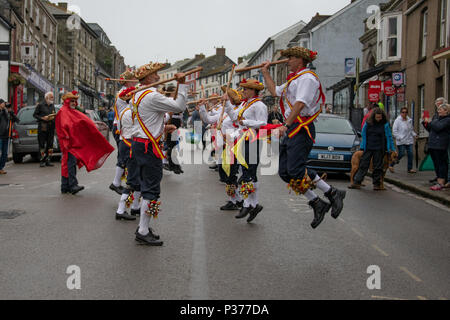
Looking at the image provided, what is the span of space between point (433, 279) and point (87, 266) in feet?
10.1

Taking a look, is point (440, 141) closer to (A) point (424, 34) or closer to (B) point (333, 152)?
(B) point (333, 152)

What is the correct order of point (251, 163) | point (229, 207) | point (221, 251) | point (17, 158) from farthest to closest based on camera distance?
point (17, 158) → point (229, 207) → point (251, 163) → point (221, 251)

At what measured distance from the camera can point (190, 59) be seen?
13025 centimetres

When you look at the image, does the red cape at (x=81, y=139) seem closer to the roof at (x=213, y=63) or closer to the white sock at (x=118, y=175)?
the white sock at (x=118, y=175)

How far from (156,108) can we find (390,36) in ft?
77.0

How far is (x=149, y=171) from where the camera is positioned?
603cm

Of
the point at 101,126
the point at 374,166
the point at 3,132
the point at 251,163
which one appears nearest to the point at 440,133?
the point at 374,166

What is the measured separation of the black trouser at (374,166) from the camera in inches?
470

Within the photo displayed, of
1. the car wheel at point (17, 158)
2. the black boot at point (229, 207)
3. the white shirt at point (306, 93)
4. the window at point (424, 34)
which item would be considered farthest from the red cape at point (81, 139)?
the window at point (424, 34)

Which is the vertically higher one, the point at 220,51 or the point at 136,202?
the point at 220,51

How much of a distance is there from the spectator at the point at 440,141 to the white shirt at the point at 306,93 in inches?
241

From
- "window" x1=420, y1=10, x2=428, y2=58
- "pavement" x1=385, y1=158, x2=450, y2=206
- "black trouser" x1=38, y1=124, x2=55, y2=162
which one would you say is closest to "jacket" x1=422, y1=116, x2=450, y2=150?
"pavement" x1=385, y1=158, x2=450, y2=206

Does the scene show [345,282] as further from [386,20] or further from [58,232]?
[386,20]
